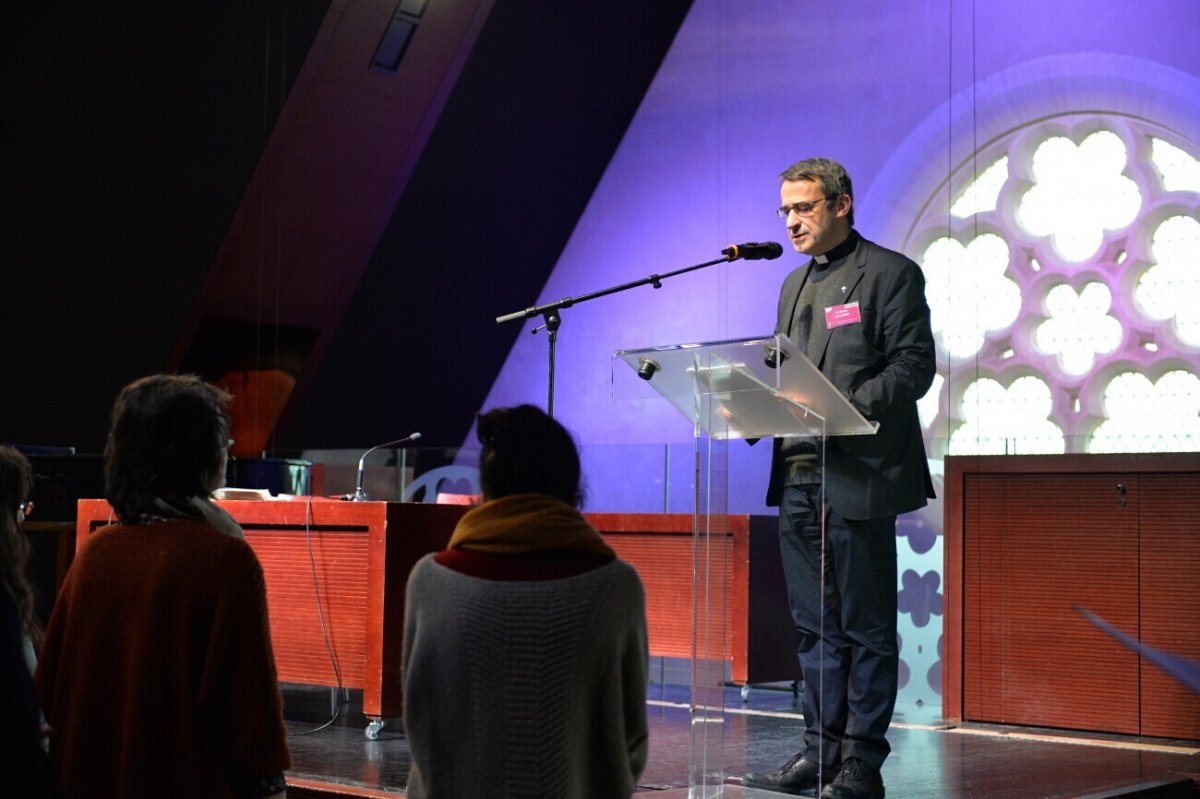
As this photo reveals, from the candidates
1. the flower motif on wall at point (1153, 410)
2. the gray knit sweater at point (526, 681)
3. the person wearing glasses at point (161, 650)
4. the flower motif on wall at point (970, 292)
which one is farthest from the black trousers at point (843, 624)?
the flower motif on wall at point (970, 292)

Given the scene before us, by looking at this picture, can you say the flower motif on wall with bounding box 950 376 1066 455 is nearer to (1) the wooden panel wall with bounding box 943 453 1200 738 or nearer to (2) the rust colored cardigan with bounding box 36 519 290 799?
(1) the wooden panel wall with bounding box 943 453 1200 738

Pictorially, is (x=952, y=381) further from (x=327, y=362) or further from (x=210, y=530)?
(x=210, y=530)

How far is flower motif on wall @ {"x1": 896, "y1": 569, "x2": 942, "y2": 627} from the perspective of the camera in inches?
235

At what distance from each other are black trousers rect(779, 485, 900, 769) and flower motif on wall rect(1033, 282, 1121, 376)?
296 cm

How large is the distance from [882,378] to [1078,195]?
10.8 ft

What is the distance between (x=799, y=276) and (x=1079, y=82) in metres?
3.03

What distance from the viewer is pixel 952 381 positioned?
621 centimetres

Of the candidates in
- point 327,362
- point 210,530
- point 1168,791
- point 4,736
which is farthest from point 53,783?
point 327,362

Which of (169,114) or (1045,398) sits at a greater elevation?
(169,114)

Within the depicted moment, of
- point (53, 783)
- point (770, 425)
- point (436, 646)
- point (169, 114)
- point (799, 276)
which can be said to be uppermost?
point (169, 114)

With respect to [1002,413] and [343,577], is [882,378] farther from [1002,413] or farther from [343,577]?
[1002,413]

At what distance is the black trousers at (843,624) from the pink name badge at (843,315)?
40 centimetres

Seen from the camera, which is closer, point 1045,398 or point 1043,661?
point 1043,661

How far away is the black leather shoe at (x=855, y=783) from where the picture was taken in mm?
3219
